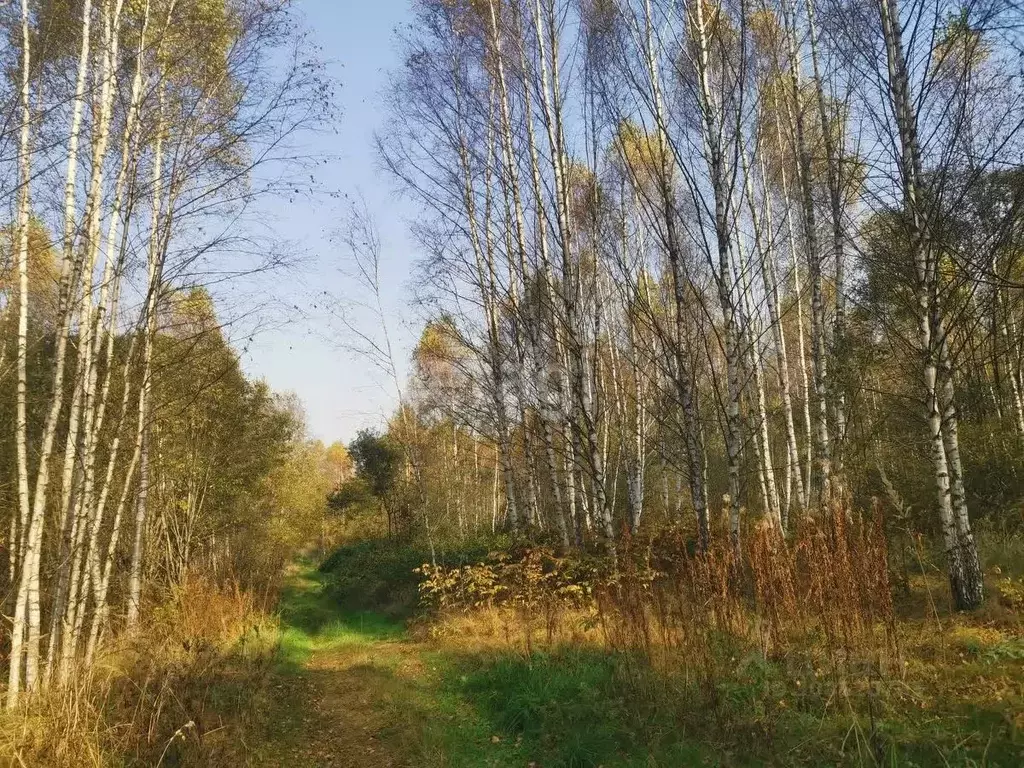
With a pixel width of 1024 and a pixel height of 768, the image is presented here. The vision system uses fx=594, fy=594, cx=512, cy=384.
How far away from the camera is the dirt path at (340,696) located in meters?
4.42

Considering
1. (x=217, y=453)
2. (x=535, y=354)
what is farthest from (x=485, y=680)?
(x=217, y=453)

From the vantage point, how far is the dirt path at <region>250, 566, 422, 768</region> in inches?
174

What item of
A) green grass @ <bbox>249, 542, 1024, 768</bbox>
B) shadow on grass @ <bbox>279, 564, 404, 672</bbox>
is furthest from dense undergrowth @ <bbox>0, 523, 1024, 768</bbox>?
shadow on grass @ <bbox>279, 564, 404, 672</bbox>

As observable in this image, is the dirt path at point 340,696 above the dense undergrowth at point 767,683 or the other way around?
the other way around

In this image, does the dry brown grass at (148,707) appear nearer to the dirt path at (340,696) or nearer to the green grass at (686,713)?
the dirt path at (340,696)

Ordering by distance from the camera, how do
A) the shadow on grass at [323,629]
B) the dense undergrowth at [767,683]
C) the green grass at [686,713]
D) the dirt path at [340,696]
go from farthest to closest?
the shadow on grass at [323,629] < the dirt path at [340,696] < the dense undergrowth at [767,683] < the green grass at [686,713]

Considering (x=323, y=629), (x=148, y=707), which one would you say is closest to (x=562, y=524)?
(x=323, y=629)

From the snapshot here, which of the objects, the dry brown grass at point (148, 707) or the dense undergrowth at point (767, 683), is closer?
the dense undergrowth at point (767, 683)

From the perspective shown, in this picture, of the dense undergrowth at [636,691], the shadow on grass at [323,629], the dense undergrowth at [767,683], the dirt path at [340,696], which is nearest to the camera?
the dense undergrowth at [767,683]

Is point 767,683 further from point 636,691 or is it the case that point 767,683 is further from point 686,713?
point 636,691

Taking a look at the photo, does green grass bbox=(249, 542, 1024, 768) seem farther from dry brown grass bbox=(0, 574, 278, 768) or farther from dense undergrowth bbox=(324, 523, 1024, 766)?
dry brown grass bbox=(0, 574, 278, 768)

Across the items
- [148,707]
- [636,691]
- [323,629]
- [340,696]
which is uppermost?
[148,707]

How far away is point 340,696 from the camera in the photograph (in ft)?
19.1

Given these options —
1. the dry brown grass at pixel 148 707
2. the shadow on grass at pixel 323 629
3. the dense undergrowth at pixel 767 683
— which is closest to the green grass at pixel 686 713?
the dense undergrowth at pixel 767 683
